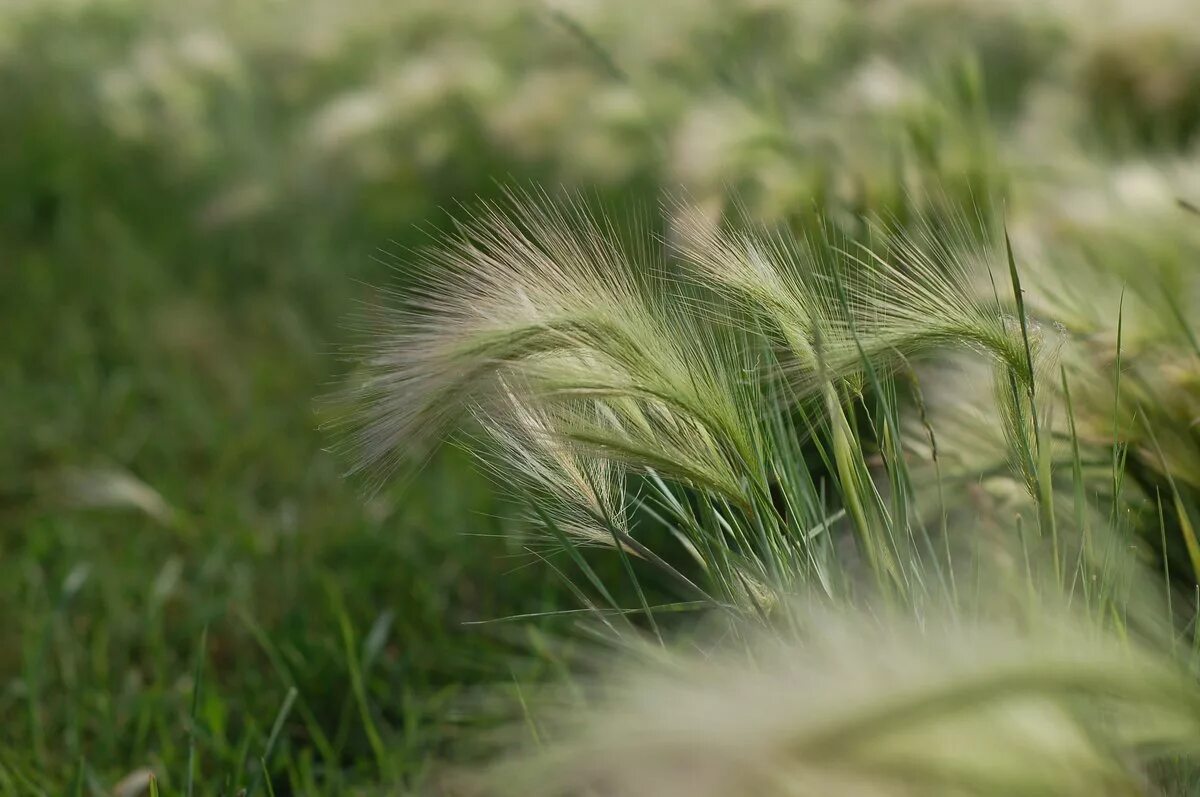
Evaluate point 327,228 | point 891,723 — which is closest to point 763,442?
point 891,723

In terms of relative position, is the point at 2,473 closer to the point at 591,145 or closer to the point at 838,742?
the point at 591,145

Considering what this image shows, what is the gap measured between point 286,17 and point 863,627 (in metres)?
1.97

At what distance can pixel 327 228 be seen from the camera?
1668mm

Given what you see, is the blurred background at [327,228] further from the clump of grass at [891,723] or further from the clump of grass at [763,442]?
the clump of grass at [891,723]

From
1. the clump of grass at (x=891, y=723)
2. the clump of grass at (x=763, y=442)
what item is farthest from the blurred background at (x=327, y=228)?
the clump of grass at (x=891, y=723)

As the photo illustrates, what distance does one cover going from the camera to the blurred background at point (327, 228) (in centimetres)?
84

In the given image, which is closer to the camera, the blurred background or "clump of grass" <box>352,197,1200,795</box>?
"clump of grass" <box>352,197,1200,795</box>

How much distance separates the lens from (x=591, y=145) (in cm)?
125

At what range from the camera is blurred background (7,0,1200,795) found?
33.1 inches

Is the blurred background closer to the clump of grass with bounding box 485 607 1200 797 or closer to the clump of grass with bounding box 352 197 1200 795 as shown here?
the clump of grass with bounding box 352 197 1200 795

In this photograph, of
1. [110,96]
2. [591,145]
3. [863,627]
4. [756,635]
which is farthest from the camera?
[110,96]

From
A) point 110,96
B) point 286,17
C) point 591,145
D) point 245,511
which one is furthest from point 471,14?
point 245,511

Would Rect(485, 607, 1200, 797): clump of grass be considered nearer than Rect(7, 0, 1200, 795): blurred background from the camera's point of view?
Yes

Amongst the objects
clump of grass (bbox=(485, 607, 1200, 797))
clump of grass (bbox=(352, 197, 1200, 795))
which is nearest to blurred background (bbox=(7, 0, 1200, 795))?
clump of grass (bbox=(352, 197, 1200, 795))
